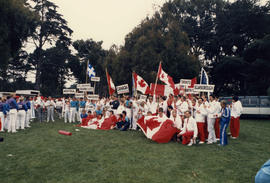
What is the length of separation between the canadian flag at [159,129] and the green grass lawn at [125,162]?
68 cm

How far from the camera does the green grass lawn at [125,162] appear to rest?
6.14 m

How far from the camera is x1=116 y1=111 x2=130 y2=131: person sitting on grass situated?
15688mm

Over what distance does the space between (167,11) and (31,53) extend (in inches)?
1086

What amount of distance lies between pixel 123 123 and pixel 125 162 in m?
8.54

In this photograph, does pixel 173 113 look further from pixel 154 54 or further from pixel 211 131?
pixel 154 54

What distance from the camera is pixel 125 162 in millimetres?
7551

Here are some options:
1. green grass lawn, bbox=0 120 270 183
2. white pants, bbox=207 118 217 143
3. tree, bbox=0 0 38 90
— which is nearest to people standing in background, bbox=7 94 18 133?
green grass lawn, bbox=0 120 270 183

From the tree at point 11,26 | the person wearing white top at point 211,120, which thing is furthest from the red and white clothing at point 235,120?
the tree at point 11,26

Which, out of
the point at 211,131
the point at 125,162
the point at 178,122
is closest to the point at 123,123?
the point at 178,122

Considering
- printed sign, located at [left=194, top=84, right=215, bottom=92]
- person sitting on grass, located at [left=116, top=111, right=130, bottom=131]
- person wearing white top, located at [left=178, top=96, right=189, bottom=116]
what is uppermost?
printed sign, located at [left=194, top=84, right=215, bottom=92]

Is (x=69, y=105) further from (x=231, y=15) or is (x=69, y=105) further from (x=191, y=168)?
(x=231, y=15)

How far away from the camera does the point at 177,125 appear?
11922 millimetres

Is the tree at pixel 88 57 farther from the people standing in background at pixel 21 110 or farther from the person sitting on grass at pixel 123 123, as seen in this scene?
the person sitting on grass at pixel 123 123

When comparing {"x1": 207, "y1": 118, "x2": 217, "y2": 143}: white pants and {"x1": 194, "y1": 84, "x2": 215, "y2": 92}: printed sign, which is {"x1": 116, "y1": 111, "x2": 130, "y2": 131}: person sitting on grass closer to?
{"x1": 194, "y1": 84, "x2": 215, "y2": 92}: printed sign
